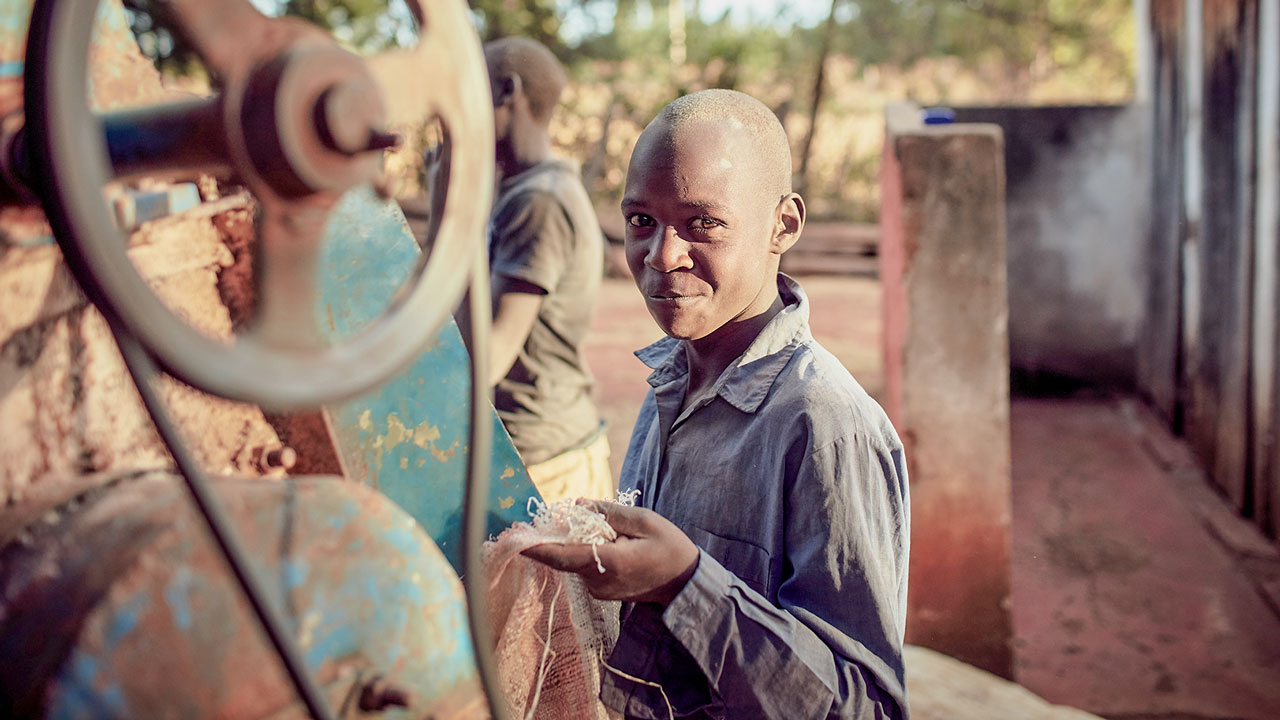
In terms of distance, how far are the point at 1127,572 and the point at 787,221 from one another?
3882 mm

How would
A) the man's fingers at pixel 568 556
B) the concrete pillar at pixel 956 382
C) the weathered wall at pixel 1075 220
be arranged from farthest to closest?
the weathered wall at pixel 1075 220
the concrete pillar at pixel 956 382
the man's fingers at pixel 568 556

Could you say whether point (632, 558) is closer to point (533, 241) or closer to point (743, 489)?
point (743, 489)

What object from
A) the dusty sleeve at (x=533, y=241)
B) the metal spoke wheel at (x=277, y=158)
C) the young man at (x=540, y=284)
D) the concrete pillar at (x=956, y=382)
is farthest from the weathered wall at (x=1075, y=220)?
the metal spoke wheel at (x=277, y=158)

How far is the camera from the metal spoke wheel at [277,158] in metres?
0.62

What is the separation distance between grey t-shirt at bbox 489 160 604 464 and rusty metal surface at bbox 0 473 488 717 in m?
1.63

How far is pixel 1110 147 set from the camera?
24.1ft

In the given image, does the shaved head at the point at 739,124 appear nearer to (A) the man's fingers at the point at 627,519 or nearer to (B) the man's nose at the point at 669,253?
(B) the man's nose at the point at 669,253

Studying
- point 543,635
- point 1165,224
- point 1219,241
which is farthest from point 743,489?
point 1165,224

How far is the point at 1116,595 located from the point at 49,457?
14.3 ft

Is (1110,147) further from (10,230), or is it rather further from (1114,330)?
(10,230)

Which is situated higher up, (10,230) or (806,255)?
(10,230)

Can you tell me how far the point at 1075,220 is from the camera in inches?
292

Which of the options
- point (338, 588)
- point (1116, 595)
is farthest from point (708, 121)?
point (1116, 595)

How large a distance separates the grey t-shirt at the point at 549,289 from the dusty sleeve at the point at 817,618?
1441 mm
